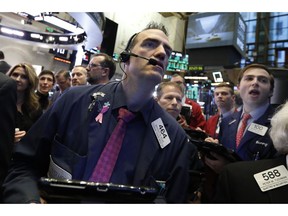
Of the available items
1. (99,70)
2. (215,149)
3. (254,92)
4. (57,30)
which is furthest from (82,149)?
(57,30)

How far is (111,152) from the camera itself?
116 centimetres

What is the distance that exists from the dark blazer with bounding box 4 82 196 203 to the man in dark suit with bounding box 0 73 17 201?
4 centimetres

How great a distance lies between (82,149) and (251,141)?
134cm

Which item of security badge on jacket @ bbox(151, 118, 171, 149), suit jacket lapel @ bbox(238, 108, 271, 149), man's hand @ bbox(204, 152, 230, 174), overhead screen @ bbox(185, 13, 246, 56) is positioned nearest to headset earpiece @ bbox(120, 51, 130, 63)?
security badge on jacket @ bbox(151, 118, 171, 149)

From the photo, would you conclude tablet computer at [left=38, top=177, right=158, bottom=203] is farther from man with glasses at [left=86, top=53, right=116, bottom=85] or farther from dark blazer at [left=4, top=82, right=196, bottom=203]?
man with glasses at [left=86, top=53, right=116, bottom=85]

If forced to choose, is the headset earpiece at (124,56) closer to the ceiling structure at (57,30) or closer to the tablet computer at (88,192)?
the tablet computer at (88,192)

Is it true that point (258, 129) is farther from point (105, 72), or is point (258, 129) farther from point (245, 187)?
point (105, 72)

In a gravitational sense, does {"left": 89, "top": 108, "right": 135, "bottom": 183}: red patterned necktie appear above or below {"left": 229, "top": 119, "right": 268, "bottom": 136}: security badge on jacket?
below

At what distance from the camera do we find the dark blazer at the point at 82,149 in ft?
3.68

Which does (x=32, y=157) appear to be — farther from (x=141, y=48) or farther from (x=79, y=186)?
(x=141, y=48)

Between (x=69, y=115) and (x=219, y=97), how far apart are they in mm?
2532

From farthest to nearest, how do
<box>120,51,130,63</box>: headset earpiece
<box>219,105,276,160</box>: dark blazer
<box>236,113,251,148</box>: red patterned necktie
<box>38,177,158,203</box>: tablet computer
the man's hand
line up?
<box>236,113,251,148</box>: red patterned necktie → <box>219,105,276,160</box>: dark blazer → the man's hand → <box>120,51,130,63</box>: headset earpiece → <box>38,177,158,203</box>: tablet computer

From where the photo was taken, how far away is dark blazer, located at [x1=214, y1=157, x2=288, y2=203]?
1.24 meters
